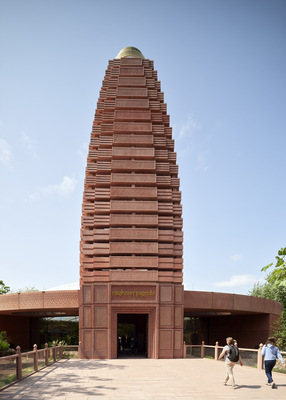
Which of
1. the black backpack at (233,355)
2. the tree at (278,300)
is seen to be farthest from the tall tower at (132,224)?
the black backpack at (233,355)

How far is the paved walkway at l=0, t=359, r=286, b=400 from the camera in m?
11.8

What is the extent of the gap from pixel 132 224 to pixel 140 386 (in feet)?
52.8

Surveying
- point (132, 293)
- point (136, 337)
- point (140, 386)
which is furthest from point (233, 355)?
point (136, 337)

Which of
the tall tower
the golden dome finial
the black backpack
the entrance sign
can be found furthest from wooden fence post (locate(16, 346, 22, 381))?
the golden dome finial

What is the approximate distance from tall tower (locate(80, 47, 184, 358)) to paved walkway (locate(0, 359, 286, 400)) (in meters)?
8.99

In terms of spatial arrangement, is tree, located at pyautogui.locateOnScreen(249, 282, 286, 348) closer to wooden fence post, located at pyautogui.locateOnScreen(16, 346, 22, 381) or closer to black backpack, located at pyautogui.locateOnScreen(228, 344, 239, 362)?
black backpack, located at pyautogui.locateOnScreen(228, 344, 239, 362)

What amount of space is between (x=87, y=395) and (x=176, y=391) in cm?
287

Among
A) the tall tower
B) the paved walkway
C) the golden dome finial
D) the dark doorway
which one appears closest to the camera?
the paved walkway

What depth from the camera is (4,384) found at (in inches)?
487

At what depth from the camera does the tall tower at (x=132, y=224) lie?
88.4 feet

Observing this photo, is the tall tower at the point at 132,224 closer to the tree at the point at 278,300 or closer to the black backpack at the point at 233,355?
the tree at the point at 278,300

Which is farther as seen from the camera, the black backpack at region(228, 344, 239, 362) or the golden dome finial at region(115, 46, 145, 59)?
the golden dome finial at region(115, 46, 145, 59)

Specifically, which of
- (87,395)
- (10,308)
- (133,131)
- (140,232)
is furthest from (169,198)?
(87,395)

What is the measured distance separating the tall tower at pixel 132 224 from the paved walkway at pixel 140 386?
8989 millimetres
